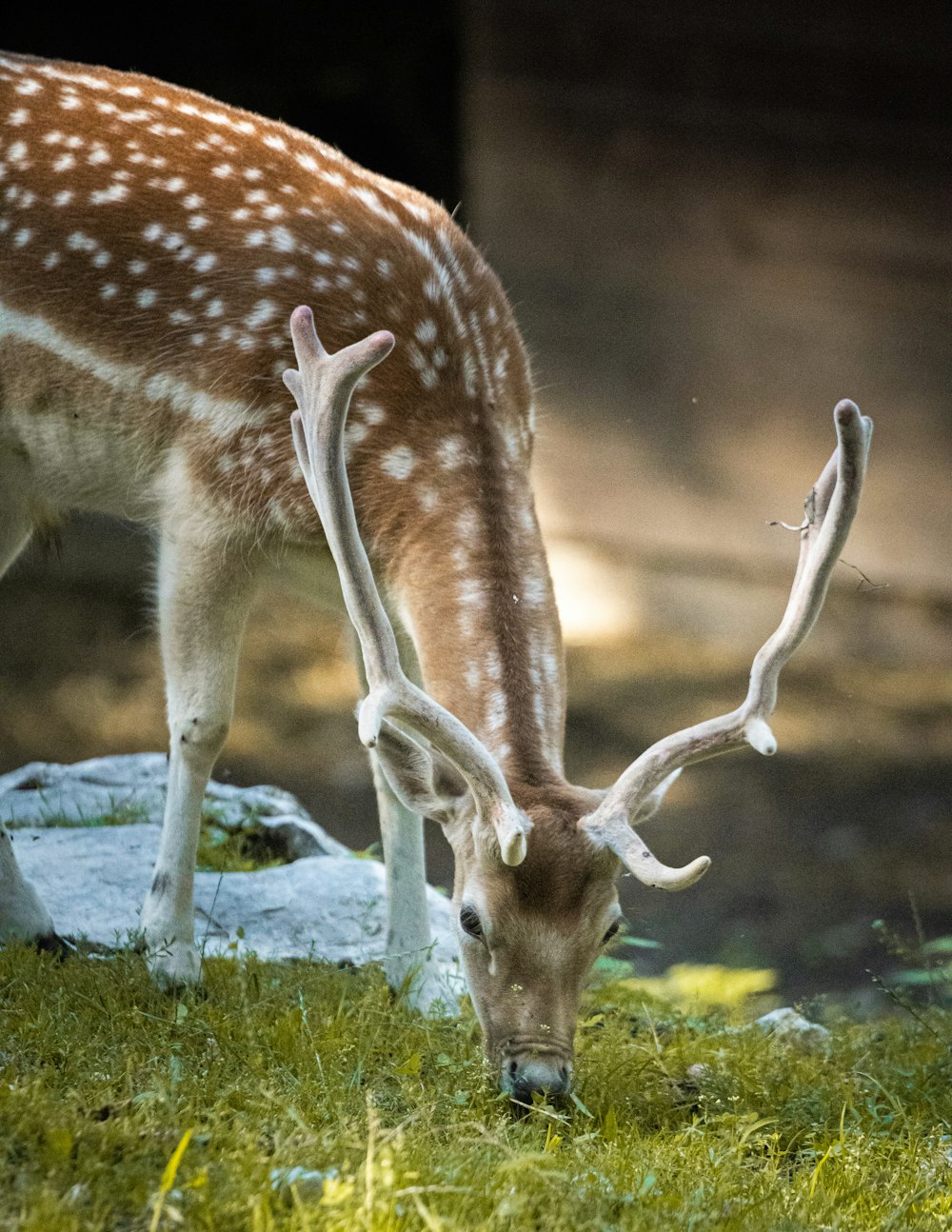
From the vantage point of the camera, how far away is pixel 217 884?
15.6 ft

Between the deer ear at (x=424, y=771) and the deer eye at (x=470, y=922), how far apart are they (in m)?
0.26

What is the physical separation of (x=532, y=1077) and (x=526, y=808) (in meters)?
0.55

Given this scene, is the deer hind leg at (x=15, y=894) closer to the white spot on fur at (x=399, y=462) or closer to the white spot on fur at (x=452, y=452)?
the white spot on fur at (x=399, y=462)

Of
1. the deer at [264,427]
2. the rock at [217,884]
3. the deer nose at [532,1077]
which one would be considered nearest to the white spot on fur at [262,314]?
the deer at [264,427]

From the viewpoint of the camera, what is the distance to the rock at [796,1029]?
4449mm

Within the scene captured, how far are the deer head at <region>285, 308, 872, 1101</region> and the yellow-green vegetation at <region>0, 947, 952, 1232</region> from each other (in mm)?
186

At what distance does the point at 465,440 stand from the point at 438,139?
959 centimetres

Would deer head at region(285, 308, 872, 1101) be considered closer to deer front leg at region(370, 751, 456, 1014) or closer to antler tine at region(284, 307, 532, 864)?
antler tine at region(284, 307, 532, 864)

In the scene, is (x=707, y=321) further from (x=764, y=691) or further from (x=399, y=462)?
(x=764, y=691)

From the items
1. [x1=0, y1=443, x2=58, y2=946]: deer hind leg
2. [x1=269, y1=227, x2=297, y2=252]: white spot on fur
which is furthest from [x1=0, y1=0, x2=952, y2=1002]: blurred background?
[x1=269, y1=227, x2=297, y2=252]: white spot on fur

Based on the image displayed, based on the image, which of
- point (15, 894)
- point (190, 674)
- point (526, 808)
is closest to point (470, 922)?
point (526, 808)

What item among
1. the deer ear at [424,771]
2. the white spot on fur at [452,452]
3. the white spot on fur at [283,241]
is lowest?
the deer ear at [424,771]

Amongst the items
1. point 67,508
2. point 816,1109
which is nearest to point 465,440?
point 67,508

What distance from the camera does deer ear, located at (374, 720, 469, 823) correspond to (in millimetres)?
3719
